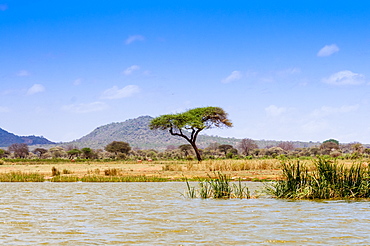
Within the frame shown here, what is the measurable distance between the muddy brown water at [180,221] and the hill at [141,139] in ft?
482

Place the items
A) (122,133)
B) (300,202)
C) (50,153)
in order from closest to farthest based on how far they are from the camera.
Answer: (300,202) → (50,153) → (122,133)

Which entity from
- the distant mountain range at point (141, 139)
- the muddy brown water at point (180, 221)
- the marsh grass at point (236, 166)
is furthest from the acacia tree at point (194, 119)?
the distant mountain range at point (141, 139)

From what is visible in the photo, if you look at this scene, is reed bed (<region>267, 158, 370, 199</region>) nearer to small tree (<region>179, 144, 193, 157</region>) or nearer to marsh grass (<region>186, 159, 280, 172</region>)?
marsh grass (<region>186, 159, 280, 172</region>)

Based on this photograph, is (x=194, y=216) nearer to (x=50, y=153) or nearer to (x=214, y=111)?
(x=214, y=111)

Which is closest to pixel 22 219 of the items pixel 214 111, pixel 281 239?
pixel 281 239

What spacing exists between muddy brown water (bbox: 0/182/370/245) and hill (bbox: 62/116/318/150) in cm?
14679

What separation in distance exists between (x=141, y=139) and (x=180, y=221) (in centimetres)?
16753

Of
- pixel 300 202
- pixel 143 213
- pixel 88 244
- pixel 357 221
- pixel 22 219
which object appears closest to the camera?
pixel 88 244

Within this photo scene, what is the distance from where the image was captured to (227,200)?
58.3 feet

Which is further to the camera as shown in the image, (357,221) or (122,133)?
(122,133)

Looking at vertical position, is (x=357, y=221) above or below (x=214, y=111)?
below

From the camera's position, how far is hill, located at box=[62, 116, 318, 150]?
171375 mm

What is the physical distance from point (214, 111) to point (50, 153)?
57854 mm

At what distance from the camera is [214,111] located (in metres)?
63.0
